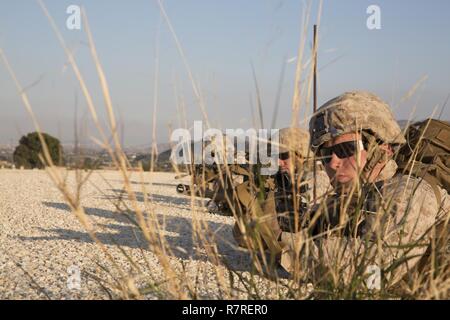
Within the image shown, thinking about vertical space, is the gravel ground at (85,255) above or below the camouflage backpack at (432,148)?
below

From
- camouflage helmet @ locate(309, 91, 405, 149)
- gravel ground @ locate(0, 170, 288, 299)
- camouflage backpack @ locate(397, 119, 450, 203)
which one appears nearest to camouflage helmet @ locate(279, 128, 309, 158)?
gravel ground @ locate(0, 170, 288, 299)

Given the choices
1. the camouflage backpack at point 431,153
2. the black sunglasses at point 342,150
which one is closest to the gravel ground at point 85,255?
the black sunglasses at point 342,150

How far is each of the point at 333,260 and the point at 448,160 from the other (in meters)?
1.43

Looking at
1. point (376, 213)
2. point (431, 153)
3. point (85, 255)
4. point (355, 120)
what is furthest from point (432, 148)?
point (85, 255)

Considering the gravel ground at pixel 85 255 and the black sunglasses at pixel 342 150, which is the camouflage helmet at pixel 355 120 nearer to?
the black sunglasses at pixel 342 150

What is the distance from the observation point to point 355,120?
2.77m

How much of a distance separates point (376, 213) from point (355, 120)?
831mm

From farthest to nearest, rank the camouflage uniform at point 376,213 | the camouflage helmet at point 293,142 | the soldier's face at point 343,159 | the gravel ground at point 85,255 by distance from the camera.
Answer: the gravel ground at point 85,255 → the soldier's face at point 343,159 → the camouflage uniform at point 376,213 → the camouflage helmet at point 293,142

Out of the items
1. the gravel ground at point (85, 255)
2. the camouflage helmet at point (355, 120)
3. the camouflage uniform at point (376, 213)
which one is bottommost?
the gravel ground at point (85, 255)

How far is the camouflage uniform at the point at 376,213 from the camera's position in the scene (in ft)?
6.43

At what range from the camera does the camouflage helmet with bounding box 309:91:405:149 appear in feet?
9.11

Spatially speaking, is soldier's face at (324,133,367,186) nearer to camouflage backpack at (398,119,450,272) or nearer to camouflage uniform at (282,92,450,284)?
camouflage uniform at (282,92,450,284)

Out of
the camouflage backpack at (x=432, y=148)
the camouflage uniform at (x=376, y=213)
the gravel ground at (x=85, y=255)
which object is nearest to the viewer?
the camouflage uniform at (x=376, y=213)
